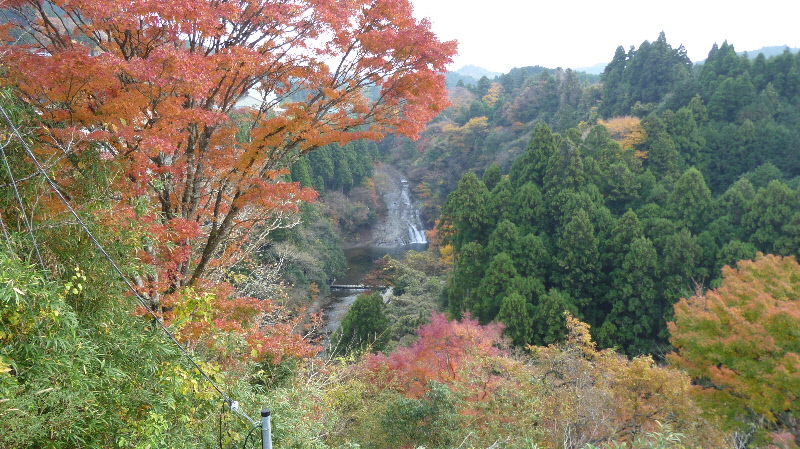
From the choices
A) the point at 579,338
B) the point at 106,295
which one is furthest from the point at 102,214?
the point at 579,338

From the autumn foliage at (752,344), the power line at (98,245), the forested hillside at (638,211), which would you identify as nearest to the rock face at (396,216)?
the forested hillside at (638,211)

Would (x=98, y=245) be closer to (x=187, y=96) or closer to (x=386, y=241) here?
(x=187, y=96)

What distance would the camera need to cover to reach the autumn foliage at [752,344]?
21.5 ft

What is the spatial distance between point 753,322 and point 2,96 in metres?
10.3

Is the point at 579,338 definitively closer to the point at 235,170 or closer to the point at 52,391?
the point at 235,170

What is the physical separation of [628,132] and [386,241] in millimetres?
20038

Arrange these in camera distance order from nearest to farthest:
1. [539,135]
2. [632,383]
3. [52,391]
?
[52,391]
[632,383]
[539,135]

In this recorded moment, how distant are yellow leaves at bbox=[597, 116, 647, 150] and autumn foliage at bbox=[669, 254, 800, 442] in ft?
45.0

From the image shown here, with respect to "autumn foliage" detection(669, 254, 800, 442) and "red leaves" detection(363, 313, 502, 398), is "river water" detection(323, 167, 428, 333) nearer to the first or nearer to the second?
"red leaves" detection(363, 313, 502, 398)

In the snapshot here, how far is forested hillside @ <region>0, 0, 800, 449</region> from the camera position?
9.94 feet

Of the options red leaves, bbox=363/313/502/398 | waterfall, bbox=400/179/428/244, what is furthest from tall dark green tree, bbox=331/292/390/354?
waterfall, bbox=400/179/428/244

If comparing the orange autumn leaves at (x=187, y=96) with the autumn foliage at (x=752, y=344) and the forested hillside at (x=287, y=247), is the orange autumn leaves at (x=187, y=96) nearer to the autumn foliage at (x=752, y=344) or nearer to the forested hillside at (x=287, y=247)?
the forested hillside at (x=287, y=247)

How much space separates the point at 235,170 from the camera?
5195mm

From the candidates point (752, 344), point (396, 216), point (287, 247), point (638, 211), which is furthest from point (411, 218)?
point (752, 344)
